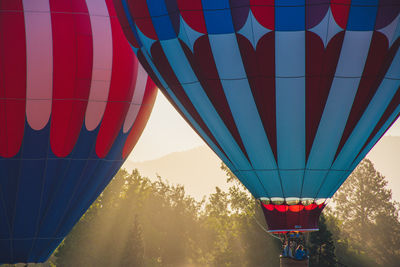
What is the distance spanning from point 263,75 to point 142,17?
7.72 feet

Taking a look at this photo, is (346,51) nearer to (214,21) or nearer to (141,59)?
(214,21)

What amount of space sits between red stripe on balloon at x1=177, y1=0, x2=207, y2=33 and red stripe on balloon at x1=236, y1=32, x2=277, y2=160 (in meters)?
0.62

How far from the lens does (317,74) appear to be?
1059 centimetres

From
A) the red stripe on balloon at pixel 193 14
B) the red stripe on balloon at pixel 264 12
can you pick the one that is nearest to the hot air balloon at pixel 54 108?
the red stripe on balloon at pixel 193 14

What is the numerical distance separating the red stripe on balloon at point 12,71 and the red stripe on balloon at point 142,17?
8.68 feet

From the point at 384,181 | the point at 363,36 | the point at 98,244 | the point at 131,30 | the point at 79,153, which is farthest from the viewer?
the point at 384,181

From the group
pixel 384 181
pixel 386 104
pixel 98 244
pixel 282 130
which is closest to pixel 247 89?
pixel 282 130

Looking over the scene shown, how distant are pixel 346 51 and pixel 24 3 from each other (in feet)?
21.1

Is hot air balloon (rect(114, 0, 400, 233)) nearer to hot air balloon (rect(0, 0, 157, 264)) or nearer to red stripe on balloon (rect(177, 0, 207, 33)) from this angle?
red stripe on balloon (rect(177, 0, 207, 33))

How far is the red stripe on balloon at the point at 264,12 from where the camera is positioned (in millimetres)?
10203

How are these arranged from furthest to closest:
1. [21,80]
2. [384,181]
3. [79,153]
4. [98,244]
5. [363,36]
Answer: [384,181] < [98,244] < [79,153] < [21,80] < [363,36]

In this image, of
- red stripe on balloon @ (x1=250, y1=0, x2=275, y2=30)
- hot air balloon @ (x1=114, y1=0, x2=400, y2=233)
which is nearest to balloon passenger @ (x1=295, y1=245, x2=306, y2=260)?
hot air balloon @ (x1=114, y1=0, x2=400, y2=233)

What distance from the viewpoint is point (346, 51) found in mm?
10414

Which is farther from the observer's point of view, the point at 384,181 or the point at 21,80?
the point at 384,181
